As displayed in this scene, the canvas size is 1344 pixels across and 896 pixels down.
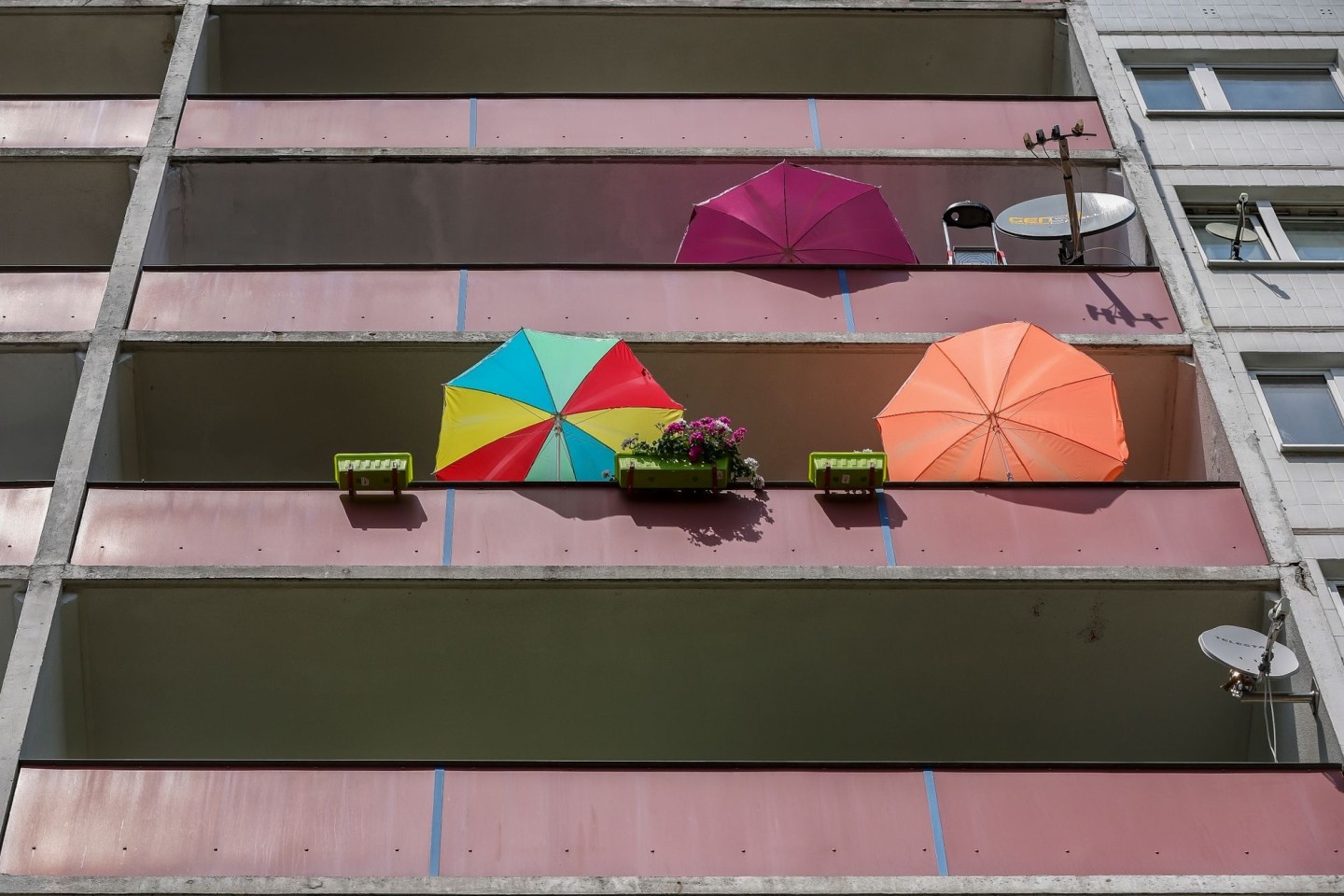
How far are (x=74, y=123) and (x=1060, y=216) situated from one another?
445 inches

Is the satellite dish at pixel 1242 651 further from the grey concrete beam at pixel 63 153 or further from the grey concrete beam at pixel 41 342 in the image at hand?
the grey concrete beam at pixel 63 153

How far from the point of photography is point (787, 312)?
1958 centimetres

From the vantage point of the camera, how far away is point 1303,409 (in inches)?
784

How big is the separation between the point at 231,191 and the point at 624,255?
4.61 meters

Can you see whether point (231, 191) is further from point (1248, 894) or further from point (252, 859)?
point (1248, 894)

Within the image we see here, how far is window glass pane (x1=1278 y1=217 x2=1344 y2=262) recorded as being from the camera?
21.9 meters

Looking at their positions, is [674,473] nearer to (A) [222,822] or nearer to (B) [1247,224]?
(A) [222,822]

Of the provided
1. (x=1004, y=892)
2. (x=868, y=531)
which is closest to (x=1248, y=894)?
(x=1004, y=892)

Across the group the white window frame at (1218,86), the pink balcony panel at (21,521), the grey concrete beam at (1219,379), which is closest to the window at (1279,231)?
the grey concrete beam at (1219,379)

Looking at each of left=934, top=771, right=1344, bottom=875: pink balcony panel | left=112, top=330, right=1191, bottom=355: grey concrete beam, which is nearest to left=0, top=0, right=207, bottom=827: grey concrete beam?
left=112, top=330, right=1191, bottom=355: grey concrete beam

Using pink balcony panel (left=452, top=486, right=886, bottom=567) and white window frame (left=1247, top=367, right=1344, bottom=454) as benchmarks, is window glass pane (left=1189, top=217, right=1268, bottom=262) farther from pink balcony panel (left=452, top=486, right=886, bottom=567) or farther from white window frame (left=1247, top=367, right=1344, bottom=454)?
pink balcony panel (left=452, top=486, right=886, bottom=567)

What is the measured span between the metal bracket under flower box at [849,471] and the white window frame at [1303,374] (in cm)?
493

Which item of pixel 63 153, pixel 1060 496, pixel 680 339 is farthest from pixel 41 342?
pixel 1060 496

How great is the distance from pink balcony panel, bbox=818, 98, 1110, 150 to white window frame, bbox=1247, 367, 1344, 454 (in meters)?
3.62
